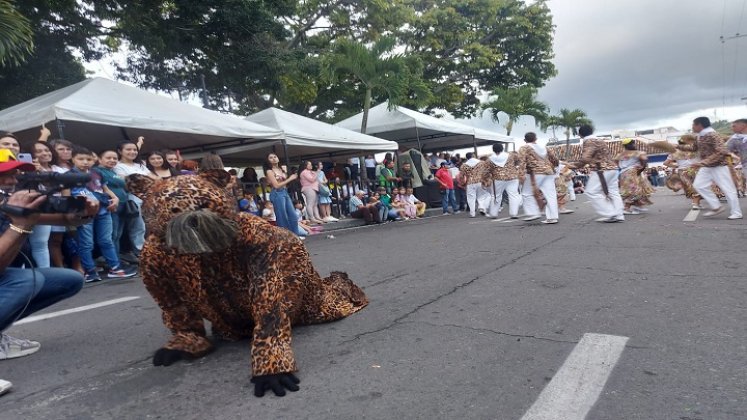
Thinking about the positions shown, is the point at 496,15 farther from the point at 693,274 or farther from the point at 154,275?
the point at 154,275

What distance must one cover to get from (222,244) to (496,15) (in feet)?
85.1

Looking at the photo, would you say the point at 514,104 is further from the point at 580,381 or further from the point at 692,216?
the point at 580,381

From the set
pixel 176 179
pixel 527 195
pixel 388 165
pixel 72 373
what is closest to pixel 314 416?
pixel 176 179

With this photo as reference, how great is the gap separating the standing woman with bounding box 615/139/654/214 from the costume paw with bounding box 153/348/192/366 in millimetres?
10106

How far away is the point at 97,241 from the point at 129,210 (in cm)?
64

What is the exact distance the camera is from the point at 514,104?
2420cm

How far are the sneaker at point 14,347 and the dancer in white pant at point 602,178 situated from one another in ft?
28.7

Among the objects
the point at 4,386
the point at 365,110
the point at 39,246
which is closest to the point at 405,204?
the point at 365,110

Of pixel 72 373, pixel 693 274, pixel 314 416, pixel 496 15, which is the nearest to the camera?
pixel 314 416

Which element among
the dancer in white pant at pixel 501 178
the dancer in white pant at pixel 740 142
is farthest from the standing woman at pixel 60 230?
the dancer in white pant at pixel 740 142

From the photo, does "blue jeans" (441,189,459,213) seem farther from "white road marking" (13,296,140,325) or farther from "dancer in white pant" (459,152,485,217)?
"white road marking" (13,296,140,325)

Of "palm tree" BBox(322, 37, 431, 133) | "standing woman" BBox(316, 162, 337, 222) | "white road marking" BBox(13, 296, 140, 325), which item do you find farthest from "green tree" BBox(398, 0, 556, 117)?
"white road marking" BBox(13, 296, 140, 325)

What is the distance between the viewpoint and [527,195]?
10.2m

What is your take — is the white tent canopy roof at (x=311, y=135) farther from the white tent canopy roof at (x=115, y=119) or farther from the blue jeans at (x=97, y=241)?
the blue jeans at (x=97, y=241)
